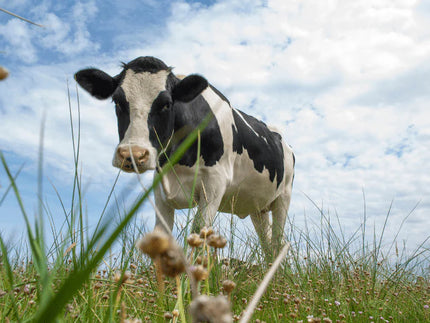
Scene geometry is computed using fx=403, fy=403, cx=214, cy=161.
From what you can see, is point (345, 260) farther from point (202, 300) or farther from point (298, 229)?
point (202, 300)

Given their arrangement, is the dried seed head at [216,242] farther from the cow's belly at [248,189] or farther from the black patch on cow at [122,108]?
the cow's belly at [248,189]

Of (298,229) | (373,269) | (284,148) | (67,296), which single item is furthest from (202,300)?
(284,148)

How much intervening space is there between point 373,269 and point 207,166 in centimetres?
219

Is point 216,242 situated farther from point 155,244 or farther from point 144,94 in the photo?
point 144,94

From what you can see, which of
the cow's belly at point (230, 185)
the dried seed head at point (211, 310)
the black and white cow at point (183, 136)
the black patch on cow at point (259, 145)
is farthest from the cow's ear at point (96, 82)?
the dried seed head at point (211, 310)

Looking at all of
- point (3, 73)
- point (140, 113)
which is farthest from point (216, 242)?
point (140, 113)

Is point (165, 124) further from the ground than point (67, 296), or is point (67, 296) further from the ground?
point (165, 124)

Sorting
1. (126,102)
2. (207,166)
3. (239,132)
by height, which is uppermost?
(239,132)

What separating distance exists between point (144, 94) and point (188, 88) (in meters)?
0.58

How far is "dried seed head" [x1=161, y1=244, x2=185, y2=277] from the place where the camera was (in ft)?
2.05

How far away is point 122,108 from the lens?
445cm

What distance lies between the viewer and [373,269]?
13.4ft

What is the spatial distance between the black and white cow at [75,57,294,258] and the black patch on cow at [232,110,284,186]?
0.6 inches

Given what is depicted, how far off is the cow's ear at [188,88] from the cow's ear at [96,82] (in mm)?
746
